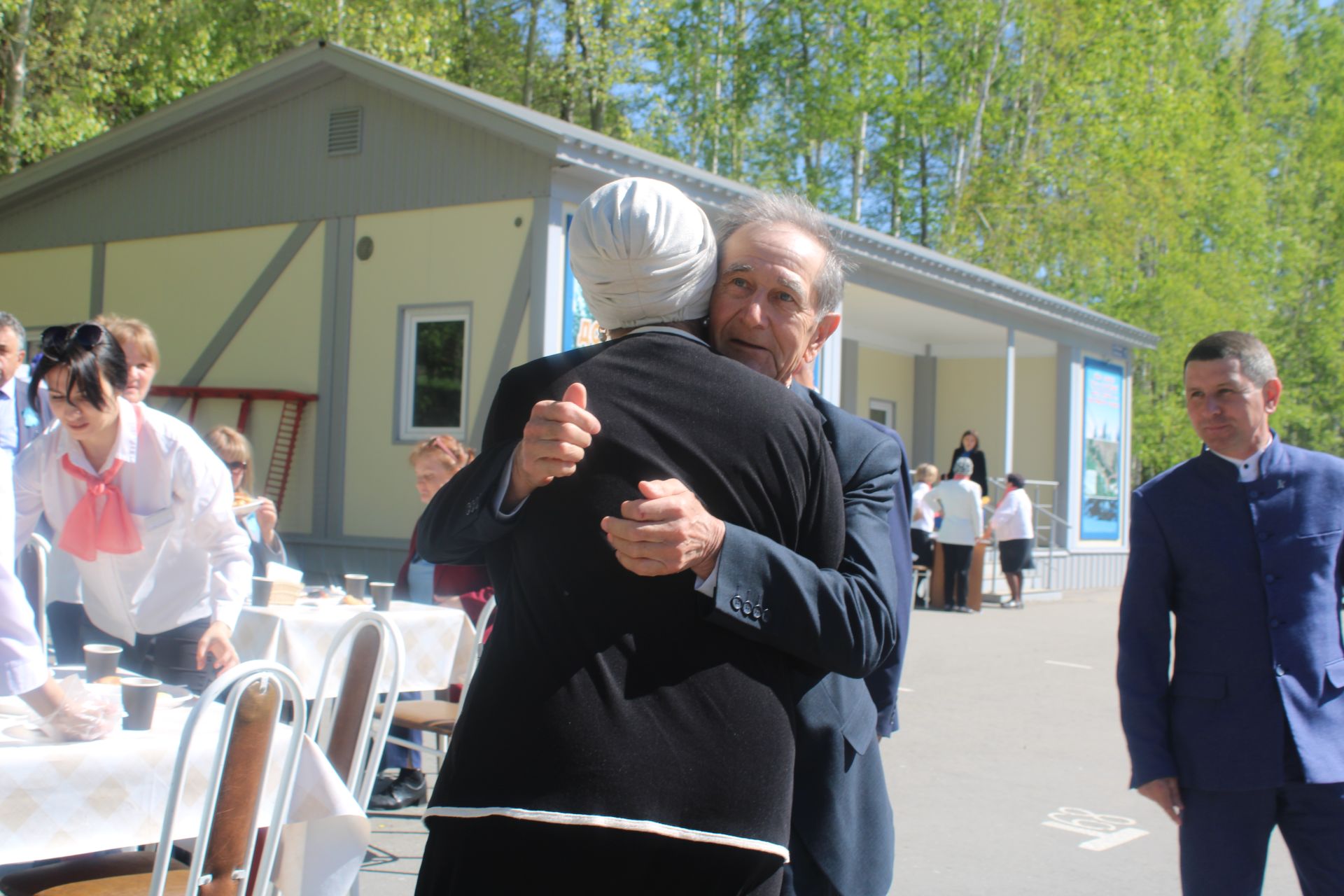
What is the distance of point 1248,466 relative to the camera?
2.95m

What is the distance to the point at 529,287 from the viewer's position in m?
11.3

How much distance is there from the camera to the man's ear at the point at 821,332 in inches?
77.7

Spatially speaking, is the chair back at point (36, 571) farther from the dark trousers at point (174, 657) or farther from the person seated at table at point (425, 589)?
the person seated at table at point (425, 589)

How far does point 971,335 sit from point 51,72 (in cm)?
1561

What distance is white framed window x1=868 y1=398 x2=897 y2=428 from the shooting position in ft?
74.4

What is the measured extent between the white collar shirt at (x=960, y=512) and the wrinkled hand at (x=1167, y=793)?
1166cm

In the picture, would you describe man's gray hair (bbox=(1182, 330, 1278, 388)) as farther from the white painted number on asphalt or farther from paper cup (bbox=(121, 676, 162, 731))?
the white painted number on asphalt

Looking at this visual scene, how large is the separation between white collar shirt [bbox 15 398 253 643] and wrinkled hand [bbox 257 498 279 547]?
3056 mm

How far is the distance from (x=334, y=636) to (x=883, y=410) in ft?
62.2

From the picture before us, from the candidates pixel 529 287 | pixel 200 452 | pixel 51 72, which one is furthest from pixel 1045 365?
pixel 200 452

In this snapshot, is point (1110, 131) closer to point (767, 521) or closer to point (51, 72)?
point (51, 72)

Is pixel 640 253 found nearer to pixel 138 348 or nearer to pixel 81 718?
pixel 81 718

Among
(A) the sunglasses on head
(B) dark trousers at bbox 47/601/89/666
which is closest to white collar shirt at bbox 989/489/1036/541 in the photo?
Result: (B) dark trousers at bbox 47/601/89/666

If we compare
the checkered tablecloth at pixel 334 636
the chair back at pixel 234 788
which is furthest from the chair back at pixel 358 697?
the checkered tablecloth at pixel 334 636
